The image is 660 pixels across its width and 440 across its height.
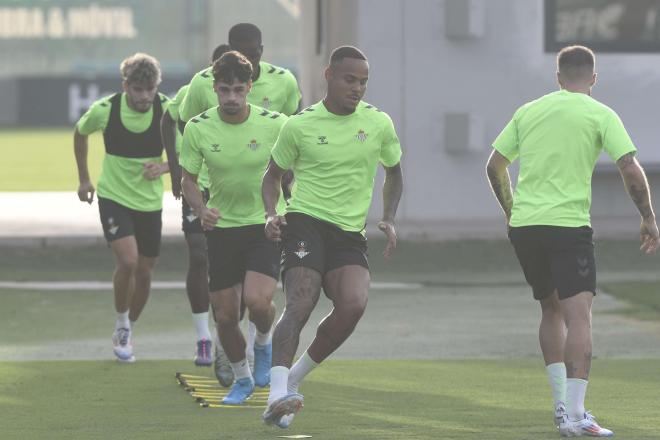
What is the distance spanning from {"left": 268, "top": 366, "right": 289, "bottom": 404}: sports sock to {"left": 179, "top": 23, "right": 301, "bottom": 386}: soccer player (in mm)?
1714

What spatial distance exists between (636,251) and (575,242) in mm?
11026

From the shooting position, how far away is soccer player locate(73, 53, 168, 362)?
40.4ft

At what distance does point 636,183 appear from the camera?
8.86 meters

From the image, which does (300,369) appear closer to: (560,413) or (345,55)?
(560,413)

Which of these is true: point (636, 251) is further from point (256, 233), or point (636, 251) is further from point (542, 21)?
point (256, 233)

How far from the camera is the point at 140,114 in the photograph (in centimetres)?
1242

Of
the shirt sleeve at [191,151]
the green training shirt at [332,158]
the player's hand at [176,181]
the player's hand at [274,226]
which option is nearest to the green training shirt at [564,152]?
the green training shirt at [332,158]

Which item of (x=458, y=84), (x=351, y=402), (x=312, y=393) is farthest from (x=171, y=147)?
(x=458, y=84)

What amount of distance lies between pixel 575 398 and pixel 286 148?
1.89 m

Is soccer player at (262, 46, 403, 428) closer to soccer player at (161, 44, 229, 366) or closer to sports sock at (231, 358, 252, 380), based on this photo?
sports sock at (231, 358, 252, 380)

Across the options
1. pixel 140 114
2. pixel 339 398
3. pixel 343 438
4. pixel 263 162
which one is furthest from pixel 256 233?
pixel 140 114

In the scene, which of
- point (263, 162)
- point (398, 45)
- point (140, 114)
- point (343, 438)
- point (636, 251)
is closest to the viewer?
point (343, 438)

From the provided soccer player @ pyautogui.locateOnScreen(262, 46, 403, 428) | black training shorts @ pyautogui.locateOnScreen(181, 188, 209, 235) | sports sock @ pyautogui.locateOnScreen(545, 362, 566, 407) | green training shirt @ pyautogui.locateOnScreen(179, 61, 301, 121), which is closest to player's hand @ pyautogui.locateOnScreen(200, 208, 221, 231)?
soccer player @ pyautogui.locateOnScreen(262, 46, 403, 428)

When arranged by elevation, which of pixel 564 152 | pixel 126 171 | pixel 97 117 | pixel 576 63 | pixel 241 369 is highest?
pixel 576 63
